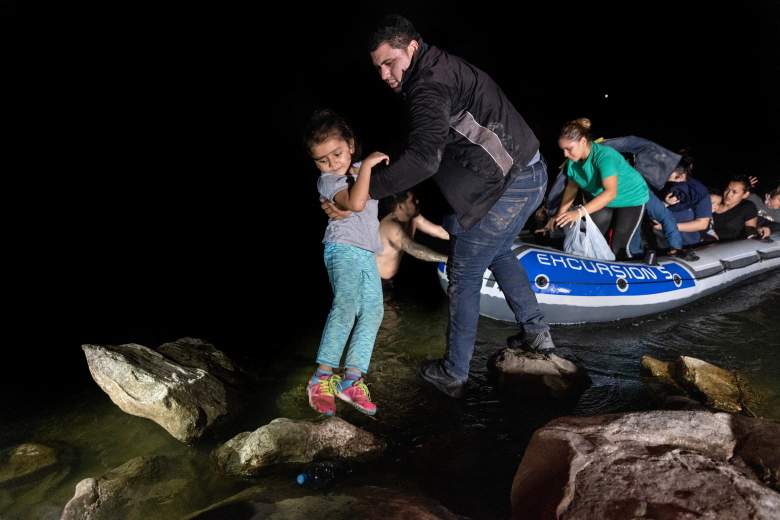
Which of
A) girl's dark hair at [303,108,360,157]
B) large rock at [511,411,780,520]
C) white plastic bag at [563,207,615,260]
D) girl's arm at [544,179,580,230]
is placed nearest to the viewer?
large rock at [511,411,780,520]

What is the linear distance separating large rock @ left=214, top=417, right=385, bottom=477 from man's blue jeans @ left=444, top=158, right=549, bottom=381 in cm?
88

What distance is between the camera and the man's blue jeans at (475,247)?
2920 millimetres

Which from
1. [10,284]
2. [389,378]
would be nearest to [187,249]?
[10,284]

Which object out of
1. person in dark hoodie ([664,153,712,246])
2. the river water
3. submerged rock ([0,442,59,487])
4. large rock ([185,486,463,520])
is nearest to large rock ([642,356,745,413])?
the river water

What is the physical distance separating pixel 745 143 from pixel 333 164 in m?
32.8

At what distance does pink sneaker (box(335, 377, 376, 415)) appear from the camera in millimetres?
2910

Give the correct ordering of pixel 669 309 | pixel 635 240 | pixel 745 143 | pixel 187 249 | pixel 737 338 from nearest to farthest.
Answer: pixel 737 338 < pixel 669 309 < pixel 635 240 < pixel 187 249 < pixel 745 143

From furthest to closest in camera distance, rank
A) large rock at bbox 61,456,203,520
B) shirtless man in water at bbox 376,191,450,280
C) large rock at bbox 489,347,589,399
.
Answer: shirtless man in water at bbox 376,191,450,280, large rock at bbox 489,347,589,399, large rock at bbox 61,456,203,520

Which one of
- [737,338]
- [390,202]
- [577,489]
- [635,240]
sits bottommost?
[737,338]

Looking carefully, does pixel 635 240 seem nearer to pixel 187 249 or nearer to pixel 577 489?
pixel 577 489

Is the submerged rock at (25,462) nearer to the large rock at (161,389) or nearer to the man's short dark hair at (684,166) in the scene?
the large rock at (161,389)

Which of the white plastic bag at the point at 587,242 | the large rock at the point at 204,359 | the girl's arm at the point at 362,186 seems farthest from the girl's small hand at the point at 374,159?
the white plastic bag at the point at 587,242

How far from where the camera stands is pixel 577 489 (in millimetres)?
1821

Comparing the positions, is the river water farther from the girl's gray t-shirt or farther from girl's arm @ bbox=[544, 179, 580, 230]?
girl's arm @ bbox=[544, 179, 580, 230]
